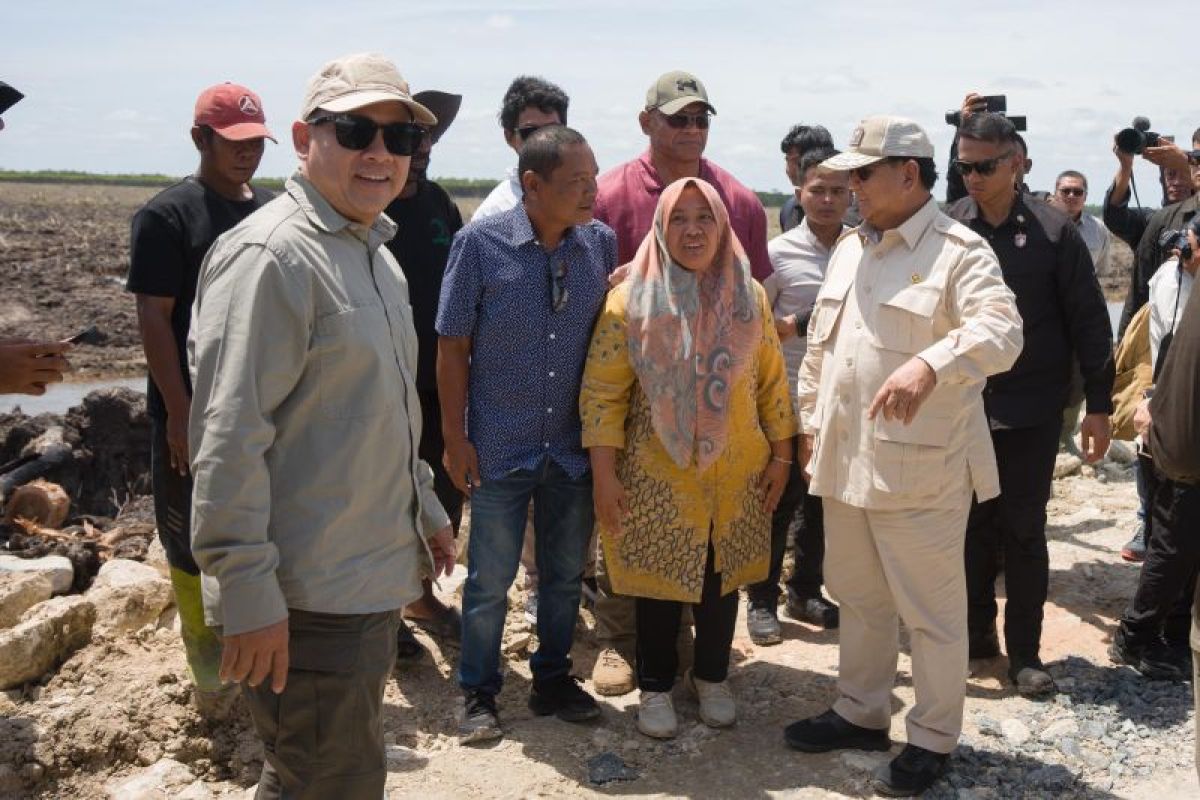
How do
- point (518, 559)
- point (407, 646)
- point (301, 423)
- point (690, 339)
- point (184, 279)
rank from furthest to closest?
point (407, 646) < point (518, 559) < point (690, 339) < point (184, 279) < point (301, 423)

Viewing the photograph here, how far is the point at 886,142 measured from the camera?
3.92m

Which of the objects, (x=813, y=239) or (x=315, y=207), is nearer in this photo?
(x=315, y=207)

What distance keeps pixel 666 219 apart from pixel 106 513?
18.3 ft

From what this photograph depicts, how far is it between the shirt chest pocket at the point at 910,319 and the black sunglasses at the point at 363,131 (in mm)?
1833

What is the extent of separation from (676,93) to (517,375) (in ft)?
4.98

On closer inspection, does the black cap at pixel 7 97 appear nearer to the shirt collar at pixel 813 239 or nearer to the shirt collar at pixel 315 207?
the shirt collar at pixel 315 207

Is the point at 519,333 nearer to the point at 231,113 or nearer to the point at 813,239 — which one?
Answer: the point at 231,113

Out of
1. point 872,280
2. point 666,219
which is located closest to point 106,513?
point 666,219

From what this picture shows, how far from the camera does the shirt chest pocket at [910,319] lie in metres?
3.88

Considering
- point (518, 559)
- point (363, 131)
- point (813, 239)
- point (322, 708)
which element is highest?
point (363, 131)

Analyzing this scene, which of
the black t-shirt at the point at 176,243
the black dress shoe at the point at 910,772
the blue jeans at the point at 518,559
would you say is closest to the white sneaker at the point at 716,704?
the blue jeans at the point at 518,559

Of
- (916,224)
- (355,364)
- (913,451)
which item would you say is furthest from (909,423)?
(355,364)

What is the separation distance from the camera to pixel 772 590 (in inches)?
215

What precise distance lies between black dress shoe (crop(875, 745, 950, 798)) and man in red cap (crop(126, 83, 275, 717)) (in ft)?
7.72
